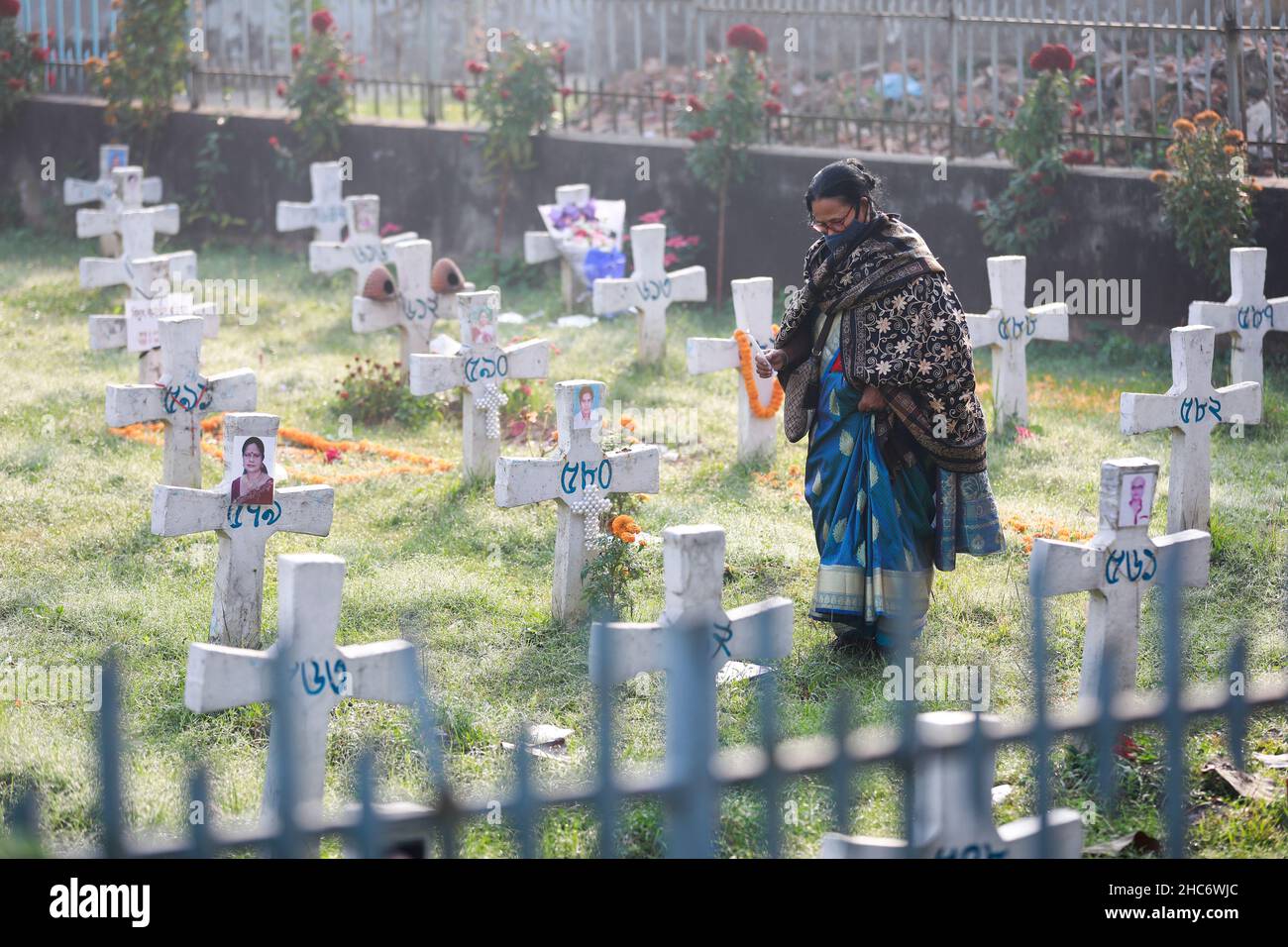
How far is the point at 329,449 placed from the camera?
28.3 ft

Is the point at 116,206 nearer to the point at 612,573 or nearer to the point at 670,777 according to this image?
the point at 612,573

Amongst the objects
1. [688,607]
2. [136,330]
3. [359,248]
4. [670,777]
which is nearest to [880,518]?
[688,607]

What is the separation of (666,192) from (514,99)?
5.01 ft

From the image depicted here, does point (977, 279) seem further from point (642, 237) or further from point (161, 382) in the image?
point (161, 382)

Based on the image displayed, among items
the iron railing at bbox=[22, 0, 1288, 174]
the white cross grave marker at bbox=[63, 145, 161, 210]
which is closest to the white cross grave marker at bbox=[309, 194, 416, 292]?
the white cross grave marker at bbox=[63, 145, 161, 210]

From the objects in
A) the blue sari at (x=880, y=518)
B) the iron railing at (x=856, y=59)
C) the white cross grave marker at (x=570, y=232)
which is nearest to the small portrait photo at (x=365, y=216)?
the white cross grave marker at (x=570, y=232)

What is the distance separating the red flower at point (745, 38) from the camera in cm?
1165

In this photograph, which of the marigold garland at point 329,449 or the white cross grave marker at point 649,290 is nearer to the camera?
the marigold garland at point 329,449

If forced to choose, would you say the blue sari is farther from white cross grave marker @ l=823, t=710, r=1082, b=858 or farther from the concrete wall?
the concrete wall

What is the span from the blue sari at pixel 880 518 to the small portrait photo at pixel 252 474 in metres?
2.04

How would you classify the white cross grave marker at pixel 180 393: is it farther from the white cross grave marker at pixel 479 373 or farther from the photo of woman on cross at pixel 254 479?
the photo of woman on cross at pixel 254 479

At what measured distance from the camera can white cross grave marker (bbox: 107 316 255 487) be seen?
6.91 metres

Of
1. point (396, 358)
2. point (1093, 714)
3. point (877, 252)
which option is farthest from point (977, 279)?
point (1093, 714)
